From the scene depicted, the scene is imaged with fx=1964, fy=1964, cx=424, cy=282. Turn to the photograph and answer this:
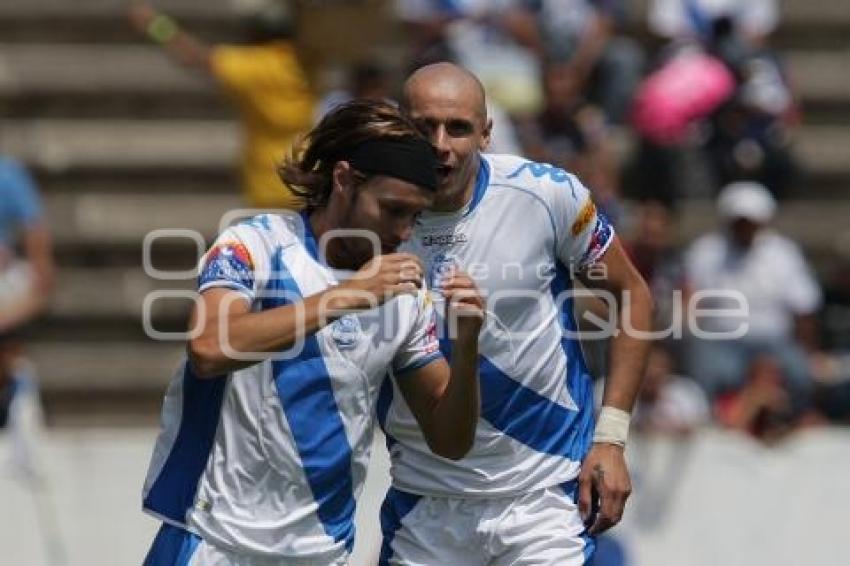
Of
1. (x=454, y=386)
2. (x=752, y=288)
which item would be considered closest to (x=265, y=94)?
(x=752, y=288)

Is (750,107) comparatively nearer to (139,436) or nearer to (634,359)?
(139,436)

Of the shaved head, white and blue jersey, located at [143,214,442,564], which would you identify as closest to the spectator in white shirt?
the shaved head

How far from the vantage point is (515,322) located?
19.4ft

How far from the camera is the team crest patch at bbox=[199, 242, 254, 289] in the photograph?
4.94 metres

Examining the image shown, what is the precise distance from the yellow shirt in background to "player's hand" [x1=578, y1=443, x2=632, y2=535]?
6064mm

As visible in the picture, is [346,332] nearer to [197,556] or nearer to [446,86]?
[197,556]

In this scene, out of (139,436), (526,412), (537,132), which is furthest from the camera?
(537,132)

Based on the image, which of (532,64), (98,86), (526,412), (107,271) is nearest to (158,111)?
(98,86)

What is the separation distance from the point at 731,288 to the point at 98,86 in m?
5.05

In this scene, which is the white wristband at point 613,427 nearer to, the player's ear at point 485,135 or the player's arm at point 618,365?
the player's arm at point 618,365

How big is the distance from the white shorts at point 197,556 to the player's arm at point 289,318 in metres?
0.51

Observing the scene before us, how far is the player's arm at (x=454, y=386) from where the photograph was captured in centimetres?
495

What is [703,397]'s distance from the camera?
35.6ft

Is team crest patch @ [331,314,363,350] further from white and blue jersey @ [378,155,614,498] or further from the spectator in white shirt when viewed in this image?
the spectator in white shirt
